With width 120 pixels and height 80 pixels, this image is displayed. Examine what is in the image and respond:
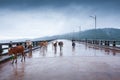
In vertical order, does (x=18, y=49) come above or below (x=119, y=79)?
above

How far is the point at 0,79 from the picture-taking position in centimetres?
1106

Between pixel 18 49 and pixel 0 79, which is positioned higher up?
pixel 18 49

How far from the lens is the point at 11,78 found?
11.2 metres

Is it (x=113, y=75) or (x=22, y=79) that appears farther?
(x=113, y=75)

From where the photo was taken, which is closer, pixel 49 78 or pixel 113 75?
pixel 49 78

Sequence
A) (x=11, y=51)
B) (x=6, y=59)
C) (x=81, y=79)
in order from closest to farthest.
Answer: (x=81, y=79)
(x=11, y=51)
(x=6, y=59)

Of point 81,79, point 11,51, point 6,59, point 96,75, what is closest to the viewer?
point 81,79

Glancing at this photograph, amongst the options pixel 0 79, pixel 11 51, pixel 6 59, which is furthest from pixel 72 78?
pixel 6 59

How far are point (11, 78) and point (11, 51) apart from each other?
574 centimetres

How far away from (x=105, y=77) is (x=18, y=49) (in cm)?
769

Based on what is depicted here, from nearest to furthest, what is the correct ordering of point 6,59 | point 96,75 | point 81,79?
point 81,79 < point 96,75 < point 6,59

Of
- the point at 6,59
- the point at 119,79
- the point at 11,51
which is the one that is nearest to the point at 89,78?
the point at 119,79

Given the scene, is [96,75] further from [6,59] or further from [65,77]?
[6,59]

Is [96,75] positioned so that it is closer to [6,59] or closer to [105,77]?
[105,77]
